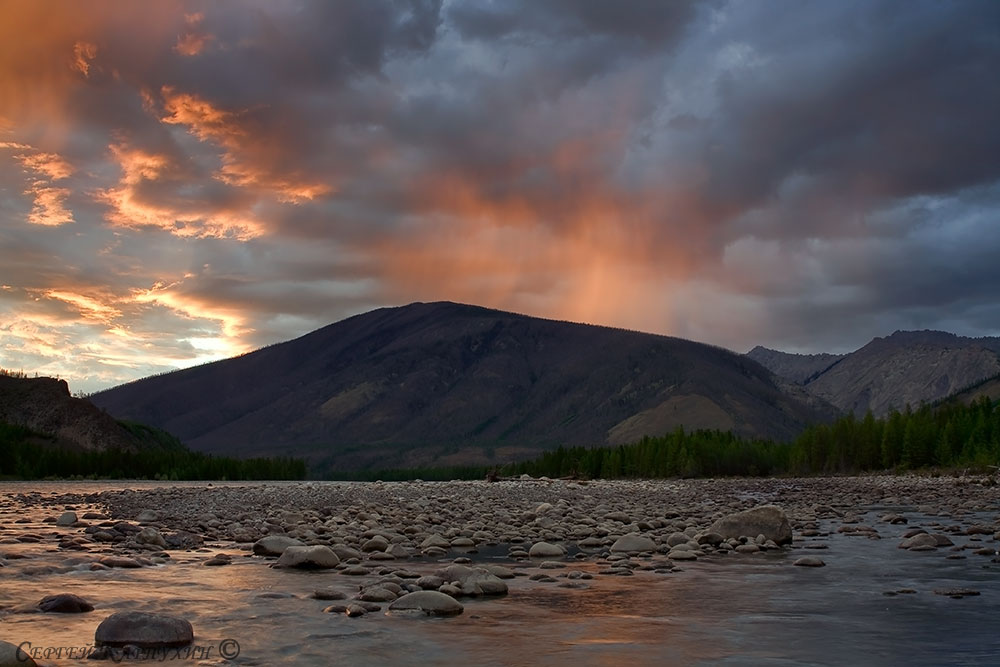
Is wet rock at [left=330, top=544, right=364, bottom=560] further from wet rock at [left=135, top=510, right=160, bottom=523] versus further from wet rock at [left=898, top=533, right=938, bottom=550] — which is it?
wet rock at [left=898, top=533, right=938, bottom=550]

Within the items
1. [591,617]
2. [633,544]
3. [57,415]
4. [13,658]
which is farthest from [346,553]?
[57,415]

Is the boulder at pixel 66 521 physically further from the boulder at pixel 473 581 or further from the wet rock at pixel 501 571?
the boulder at pixel 473 581

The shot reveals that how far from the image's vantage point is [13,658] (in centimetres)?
836

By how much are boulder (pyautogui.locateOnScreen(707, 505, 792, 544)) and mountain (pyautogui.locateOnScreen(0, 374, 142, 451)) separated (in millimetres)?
165392

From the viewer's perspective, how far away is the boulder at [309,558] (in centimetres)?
1728

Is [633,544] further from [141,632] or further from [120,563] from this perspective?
[141,632]

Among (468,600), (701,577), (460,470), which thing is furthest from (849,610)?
(460,470)

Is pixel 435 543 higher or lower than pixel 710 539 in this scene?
lower

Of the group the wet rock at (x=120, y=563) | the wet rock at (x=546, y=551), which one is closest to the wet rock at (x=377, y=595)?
the wet rock at (x=120, y=563)

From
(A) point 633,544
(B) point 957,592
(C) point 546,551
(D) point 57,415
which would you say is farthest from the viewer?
(D) point 57,415

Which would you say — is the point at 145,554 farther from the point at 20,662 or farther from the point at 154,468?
the point at 154,468

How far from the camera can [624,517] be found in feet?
97.9

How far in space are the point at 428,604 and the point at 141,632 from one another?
13.9ft

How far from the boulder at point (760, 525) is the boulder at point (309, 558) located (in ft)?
36.6
